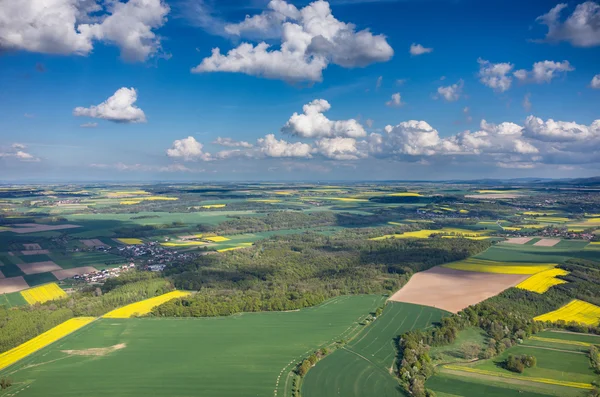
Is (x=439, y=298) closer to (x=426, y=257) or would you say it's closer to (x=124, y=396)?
(x=426, y=257)

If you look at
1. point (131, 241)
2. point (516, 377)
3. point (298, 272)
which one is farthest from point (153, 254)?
point (516, 377)

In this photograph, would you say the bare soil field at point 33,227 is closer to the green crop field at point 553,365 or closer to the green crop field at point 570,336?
the green crop field at point 553,365

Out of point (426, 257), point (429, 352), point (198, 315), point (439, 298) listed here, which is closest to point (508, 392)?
point (429, 352)

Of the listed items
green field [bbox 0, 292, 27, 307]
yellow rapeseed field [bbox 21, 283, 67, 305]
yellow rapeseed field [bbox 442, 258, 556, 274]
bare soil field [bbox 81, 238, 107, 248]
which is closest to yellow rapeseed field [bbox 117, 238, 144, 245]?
bare soil field [bbox 81, 238, 107, 248]

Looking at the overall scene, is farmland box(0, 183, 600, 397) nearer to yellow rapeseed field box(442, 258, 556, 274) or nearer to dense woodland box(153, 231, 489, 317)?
dense woodland box(153, 231, 489, 317)

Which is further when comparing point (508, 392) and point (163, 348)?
point (163, 348)

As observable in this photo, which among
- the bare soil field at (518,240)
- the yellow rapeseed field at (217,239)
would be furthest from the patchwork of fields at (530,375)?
the yellow rapeseed field at (217,239)

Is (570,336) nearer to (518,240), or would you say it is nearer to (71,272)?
(518,240)
